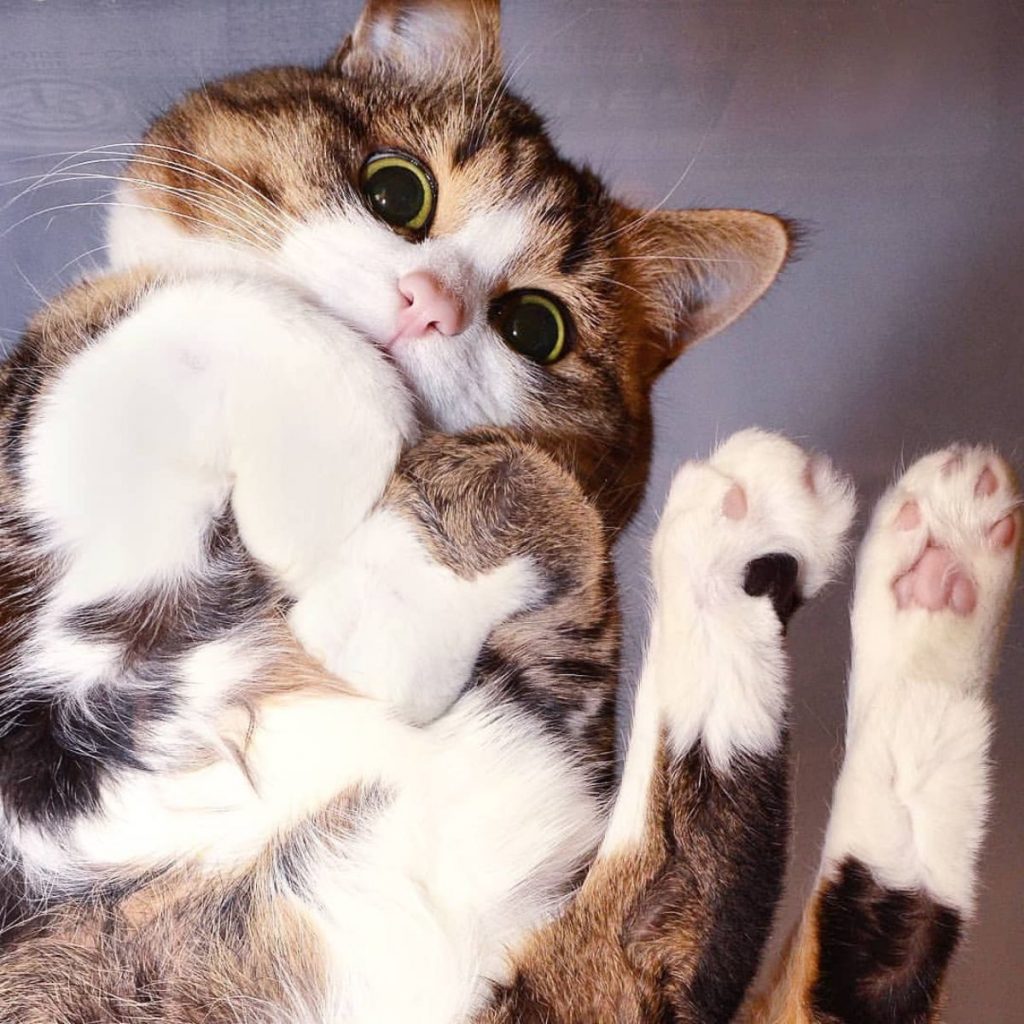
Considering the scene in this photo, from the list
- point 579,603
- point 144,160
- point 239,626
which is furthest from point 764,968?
point 144,160

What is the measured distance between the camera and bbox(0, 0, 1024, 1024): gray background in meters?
0.85

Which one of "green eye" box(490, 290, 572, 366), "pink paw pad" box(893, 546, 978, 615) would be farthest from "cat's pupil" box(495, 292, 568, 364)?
"pink paw pad" box(893, 546, 978, 615)

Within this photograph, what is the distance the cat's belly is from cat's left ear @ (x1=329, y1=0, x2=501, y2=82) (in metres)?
0.56

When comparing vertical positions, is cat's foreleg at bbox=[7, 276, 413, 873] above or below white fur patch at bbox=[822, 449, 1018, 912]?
below

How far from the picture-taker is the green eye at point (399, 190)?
0.78m

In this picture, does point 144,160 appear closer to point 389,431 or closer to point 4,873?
point 389,431

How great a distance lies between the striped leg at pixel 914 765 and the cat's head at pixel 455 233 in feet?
0.81

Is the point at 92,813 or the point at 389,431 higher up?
the point at 389,431

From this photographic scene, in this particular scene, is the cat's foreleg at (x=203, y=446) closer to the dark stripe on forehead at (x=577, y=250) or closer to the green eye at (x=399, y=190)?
the green eye at (x=399, y=190)

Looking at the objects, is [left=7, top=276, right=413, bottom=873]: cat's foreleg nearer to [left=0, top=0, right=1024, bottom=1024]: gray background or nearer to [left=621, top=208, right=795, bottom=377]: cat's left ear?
[left=0, top=0, right=1024, bottom=1024]: gray background

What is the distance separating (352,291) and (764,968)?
55cm

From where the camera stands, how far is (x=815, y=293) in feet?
2.84

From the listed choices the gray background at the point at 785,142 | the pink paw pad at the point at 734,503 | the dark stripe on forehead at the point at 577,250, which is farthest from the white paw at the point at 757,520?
the dark stripe on forehead at the point at 577,250

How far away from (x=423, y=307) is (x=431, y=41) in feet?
1.10
